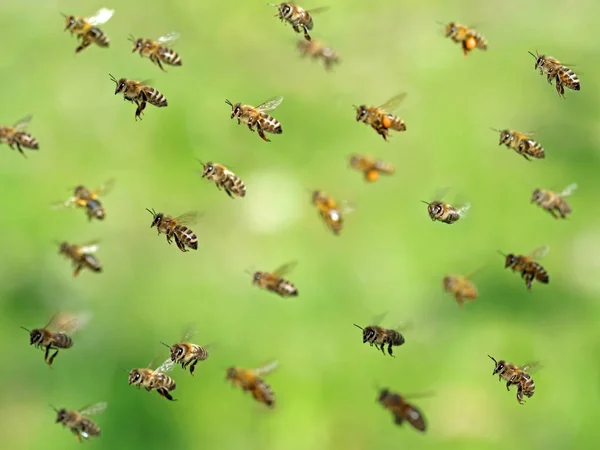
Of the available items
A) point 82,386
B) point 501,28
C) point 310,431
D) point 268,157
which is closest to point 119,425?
point 82,386

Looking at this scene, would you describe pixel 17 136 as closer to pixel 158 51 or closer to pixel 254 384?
pixel 158 51

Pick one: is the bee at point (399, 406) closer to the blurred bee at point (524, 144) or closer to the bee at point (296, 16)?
the blurred bee at point (524, 144)

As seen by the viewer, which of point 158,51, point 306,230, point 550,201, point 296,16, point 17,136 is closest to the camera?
point 296,16

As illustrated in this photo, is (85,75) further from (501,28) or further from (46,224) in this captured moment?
(501,28)

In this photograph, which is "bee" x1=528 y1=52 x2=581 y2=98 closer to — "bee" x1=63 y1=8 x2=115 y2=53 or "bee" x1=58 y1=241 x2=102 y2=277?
"bee" x1=63 y1=8 x2=115 y2=53

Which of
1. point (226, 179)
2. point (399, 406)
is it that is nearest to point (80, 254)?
point (226, 179)

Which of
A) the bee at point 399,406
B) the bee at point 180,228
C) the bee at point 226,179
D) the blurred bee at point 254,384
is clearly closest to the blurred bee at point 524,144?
the bee at point 226,179
